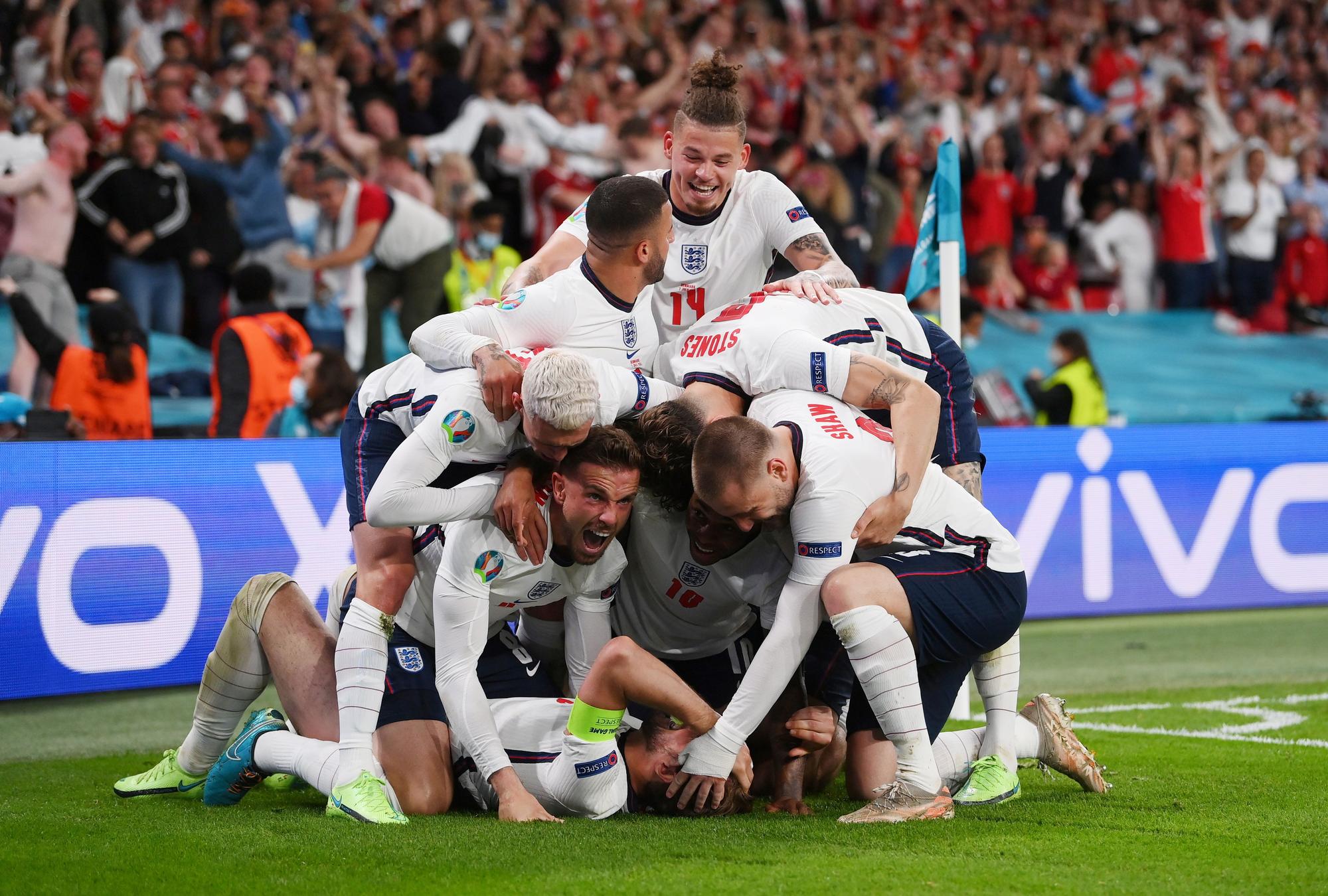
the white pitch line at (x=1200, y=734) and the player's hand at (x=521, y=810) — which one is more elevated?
the player's hand at (x=521, y=810)

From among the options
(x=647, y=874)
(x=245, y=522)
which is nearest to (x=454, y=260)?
(x=245, y=522)

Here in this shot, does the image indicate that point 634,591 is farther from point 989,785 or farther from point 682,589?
point 989,785

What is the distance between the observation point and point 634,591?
17.6ft

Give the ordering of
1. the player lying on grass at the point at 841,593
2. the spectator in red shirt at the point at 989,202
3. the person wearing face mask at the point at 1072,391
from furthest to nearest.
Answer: the spectator in red shirt at the point at 989,202 < the person wearing face mask at the point at 1072,391 < the player lying on grass at the point at 841,593

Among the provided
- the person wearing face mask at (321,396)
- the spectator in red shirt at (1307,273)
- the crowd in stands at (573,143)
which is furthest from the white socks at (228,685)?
the spectator in red shirt at (1307,273)

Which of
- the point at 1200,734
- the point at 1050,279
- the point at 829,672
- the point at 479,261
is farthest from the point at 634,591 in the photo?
the point at 1050,279

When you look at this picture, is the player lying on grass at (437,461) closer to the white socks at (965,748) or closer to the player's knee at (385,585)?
the player's knee at (385,585)

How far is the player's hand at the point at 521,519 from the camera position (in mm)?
4668

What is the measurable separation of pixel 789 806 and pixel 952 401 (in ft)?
7.22

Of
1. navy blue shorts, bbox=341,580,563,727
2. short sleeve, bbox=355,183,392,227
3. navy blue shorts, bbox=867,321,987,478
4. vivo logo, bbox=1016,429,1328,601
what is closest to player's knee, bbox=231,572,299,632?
navy blue shorts, bbox=341,580,563,727

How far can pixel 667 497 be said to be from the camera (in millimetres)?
5062

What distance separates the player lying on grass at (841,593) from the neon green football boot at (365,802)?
948 millimetres

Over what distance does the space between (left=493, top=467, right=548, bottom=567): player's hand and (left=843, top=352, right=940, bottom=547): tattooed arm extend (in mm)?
1048

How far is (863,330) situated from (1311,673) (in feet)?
13.4
